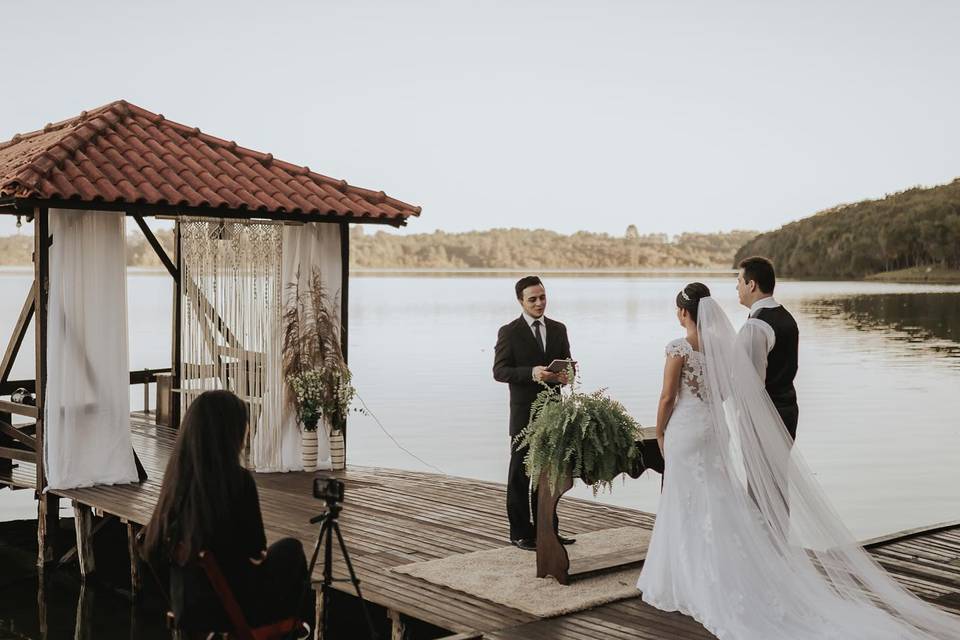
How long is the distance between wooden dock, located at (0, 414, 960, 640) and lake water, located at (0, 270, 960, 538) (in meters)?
1.91

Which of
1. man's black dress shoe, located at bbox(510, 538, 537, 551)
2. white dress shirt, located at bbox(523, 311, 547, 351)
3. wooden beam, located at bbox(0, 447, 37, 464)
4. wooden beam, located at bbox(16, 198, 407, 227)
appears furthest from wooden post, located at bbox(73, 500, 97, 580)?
white dress shirt, located at bbox(523, 311, 547, 351)

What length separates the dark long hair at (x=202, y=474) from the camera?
438 centimetres

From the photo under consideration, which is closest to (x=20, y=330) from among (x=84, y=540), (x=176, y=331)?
(x=84, y=540)

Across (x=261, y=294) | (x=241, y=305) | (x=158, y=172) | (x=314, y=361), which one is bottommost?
(x=314, y=361)

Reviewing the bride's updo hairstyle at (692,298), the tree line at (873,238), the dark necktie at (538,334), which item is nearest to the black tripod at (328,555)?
the dark necktie at (538,334)

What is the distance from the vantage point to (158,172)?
33.7 ft

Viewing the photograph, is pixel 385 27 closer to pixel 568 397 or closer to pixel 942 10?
pixel 942 10

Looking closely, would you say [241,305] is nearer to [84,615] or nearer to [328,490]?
[84,615]

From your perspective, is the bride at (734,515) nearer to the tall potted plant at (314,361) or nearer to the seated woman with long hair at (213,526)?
the seated woman with long hair at (213,526)

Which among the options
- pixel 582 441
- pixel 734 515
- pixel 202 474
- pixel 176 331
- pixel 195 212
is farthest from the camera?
pixel 176 331

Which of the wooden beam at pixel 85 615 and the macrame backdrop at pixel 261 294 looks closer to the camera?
the wooden beam at pixel 85 615

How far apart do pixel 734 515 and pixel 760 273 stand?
1.59 m

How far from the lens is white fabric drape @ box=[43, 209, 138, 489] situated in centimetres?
967

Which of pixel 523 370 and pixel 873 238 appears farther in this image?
pixel 873 238
